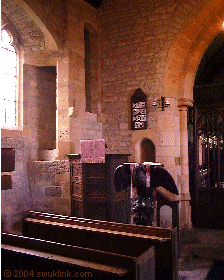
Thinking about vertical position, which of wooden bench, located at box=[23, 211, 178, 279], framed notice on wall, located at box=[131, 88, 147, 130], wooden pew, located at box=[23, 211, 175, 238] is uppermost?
framed notice on wall, located at box=[131, 88, 147, 130]

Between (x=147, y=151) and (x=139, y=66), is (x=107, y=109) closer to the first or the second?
(x=139, y=66)

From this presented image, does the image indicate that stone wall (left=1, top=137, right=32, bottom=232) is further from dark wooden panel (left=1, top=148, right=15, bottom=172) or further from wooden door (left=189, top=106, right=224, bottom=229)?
wooden door (left=189, top=106, right=224, bottom=229)

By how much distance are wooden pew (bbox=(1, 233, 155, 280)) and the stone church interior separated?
248cm

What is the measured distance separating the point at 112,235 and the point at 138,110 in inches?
151

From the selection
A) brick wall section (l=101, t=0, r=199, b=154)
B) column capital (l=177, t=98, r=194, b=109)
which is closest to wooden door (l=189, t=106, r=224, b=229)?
column capital (l=177, t=98, r=194, b=109)

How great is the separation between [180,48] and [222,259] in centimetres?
413

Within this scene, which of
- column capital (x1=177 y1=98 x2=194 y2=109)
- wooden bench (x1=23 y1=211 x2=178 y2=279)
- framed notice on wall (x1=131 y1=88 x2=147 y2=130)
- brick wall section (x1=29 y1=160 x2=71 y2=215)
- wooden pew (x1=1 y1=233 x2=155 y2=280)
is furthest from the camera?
framed notice on wall (x1=131 y1=88 x2=147 y2=130)

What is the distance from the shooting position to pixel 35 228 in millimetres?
3355

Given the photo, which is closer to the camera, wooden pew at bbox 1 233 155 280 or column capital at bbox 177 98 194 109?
wooden pew at bbox 1 233 155 280

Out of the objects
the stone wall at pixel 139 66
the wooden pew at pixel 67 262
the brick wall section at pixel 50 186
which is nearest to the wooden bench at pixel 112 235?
the wooden pew at pixel 67 262

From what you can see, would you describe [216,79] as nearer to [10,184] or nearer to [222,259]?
[222,259]

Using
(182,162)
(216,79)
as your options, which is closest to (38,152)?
(182,162)

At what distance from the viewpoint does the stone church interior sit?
531 cm

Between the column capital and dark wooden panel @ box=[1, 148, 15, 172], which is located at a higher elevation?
the column capital
